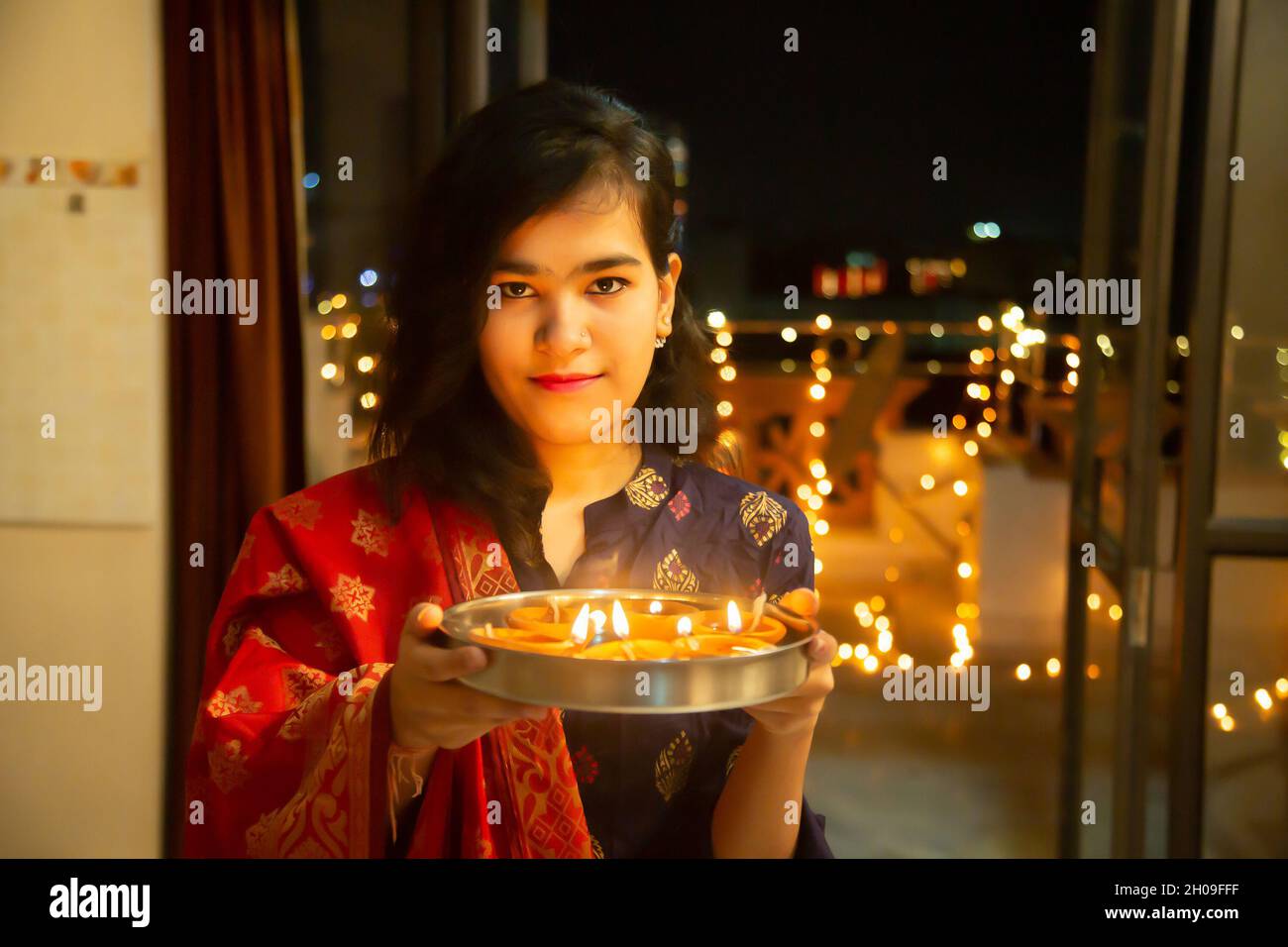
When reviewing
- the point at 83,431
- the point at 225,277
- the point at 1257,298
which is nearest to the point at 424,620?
the point at 225,277

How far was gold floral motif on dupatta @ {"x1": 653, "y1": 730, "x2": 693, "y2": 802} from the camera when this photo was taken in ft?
3.51

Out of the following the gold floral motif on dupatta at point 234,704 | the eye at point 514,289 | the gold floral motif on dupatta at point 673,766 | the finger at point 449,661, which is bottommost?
the gold floral motif on dupatta at point 673,766

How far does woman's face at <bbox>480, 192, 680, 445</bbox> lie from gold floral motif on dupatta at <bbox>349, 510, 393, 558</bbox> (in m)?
0.16

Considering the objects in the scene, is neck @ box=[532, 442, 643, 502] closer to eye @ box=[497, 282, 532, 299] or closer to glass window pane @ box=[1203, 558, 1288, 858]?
eye @ box=[497, 282, 532, 299]

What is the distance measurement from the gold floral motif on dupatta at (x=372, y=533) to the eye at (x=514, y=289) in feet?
0.79

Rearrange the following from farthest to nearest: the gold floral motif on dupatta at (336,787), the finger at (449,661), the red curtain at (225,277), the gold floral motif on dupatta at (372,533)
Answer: the red curtain at (225,277)
the gold floral motif on dupatta at (372,533)
the gold floral motif on dupatta at (336,787)
the finger at (449,661)

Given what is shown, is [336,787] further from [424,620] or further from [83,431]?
[83,431]

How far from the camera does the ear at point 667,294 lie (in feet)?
3.52

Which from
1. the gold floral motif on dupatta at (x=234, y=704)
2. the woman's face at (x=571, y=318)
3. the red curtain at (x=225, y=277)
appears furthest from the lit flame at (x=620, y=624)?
the red curtain at (x=225, y=277)

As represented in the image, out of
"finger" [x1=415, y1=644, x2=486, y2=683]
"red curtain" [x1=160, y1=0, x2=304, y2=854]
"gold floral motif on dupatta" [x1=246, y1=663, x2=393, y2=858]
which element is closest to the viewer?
"finger" [x1=415, y1=644, x2=486, y2=683]

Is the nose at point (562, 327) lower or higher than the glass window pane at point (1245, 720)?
higher

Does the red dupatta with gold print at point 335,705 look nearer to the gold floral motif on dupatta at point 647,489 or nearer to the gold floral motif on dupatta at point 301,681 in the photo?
the gold floral motif on dupatta at point 301,681

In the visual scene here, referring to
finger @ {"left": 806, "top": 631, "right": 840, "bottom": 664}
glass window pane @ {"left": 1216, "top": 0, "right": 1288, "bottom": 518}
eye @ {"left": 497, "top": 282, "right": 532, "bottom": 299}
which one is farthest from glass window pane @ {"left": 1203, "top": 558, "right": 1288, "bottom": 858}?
eye @ {"left": 497, "top": 282, "right": 532, "bottom": 299}

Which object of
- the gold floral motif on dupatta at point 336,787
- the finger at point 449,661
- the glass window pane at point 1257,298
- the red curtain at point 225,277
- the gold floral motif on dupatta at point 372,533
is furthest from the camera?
the glass window pane at point 1257,298
